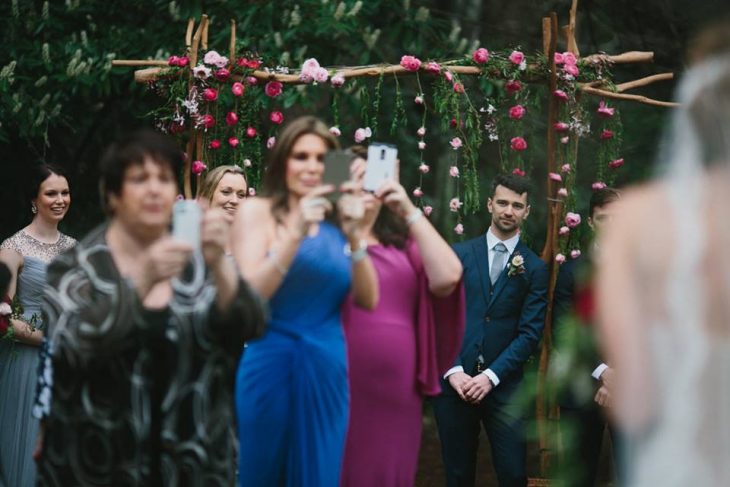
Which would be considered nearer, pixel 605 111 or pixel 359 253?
pixel 359 253

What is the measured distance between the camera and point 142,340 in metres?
3.74

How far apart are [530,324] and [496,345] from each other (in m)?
0.24

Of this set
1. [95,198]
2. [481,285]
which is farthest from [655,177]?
[95,198]

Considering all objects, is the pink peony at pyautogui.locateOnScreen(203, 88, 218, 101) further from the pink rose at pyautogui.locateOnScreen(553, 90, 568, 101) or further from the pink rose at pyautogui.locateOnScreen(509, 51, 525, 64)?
the pink rose at pyautogui.locateOnScreen(553, 90, 568, 101)

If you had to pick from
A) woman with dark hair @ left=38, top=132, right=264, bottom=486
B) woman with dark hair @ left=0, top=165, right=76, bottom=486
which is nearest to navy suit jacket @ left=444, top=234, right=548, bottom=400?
woman with dark hair @ left=0, top=165, right=76, bottom=486

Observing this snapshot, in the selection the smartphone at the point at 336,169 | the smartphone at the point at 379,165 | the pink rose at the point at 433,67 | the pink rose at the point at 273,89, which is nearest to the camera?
the smartphone at the point at 336,169

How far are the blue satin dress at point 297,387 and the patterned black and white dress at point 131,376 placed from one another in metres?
0.96

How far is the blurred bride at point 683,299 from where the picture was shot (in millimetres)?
2719

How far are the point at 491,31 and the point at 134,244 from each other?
8.23 meters

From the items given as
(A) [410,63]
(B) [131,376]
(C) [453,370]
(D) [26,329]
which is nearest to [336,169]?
(B) [131,376]

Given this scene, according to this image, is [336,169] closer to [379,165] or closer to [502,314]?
[379,165]

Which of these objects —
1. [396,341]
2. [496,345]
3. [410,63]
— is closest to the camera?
[396,341]

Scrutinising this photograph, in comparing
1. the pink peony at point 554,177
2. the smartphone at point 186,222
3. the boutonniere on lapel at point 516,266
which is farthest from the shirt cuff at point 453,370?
the smartphone at point 186,222

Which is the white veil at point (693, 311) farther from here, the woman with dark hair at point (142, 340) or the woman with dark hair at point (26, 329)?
the woman with dark hair at point (26, 329)
